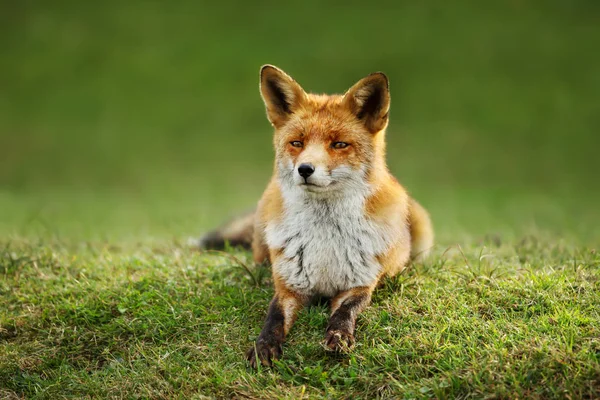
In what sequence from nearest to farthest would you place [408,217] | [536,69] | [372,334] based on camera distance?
[372,334], [408,217], [536,69]

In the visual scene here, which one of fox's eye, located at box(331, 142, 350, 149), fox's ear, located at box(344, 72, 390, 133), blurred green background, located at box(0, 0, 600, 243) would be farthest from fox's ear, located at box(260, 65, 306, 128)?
blurred green background, located at box(0, 0, 600, 243)

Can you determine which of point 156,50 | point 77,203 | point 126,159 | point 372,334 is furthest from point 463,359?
point 156,50

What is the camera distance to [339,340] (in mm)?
4137

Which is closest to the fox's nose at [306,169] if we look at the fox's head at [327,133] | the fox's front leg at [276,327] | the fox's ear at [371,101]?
the fox's head at [327,133]

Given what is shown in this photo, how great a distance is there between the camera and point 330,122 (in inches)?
177

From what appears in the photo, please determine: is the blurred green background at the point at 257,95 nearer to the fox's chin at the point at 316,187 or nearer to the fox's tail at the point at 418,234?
the fox's tail at the point at 418,234

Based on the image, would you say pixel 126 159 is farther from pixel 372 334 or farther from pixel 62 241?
pixel 372 334

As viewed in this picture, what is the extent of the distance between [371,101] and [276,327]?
189 centimetres

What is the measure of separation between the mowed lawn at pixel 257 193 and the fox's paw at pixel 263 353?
8cm

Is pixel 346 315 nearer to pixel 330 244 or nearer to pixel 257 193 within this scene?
pixel 330 244

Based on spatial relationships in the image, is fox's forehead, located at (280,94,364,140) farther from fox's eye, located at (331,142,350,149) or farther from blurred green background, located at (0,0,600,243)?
blurred green background, located at (0,0,600,243)

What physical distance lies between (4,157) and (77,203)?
5032 mm

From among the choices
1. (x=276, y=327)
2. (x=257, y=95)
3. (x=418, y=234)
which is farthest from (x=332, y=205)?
(x=257, y=95)

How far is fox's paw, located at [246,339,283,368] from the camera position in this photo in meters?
→ 4.11
